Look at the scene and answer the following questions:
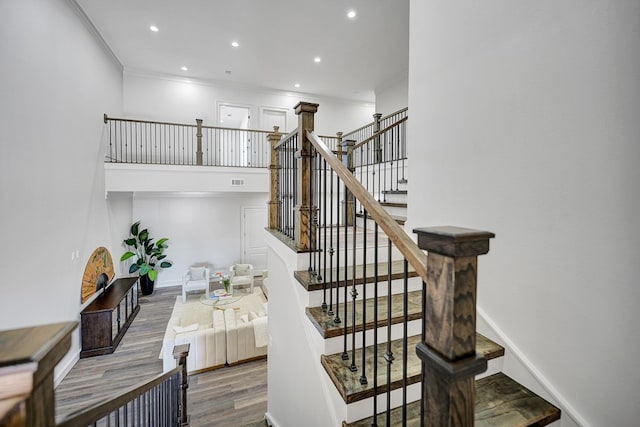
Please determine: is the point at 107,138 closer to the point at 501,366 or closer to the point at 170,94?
the point at 170,94

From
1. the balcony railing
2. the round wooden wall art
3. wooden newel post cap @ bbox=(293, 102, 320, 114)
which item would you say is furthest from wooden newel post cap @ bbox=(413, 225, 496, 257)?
the balcony railing

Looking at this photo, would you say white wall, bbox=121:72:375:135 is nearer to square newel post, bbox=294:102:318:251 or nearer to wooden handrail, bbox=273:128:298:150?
wooden handrail, bbox=273:128:298:150

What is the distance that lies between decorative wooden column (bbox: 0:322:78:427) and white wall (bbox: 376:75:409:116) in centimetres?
722

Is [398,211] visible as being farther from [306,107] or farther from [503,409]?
[503,409]

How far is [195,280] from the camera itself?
6789 mm

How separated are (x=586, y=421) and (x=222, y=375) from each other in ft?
13.7

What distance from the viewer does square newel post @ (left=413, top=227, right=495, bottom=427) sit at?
0.73m

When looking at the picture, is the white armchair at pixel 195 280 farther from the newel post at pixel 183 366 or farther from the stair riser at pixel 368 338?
the stair riser at pixel 368 338

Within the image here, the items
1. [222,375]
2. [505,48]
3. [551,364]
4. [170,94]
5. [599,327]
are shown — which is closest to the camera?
[599,327]

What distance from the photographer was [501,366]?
A: 5.46 ft

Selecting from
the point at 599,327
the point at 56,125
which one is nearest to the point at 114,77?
the point at 56,125

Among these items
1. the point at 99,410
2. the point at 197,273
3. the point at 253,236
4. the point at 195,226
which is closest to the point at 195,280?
the point at 197,273

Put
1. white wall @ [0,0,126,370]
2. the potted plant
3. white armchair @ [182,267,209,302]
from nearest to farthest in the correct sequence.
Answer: white wall @ [0,0,126,370] < white armchair @ [182,267,209,302] < the potted plant

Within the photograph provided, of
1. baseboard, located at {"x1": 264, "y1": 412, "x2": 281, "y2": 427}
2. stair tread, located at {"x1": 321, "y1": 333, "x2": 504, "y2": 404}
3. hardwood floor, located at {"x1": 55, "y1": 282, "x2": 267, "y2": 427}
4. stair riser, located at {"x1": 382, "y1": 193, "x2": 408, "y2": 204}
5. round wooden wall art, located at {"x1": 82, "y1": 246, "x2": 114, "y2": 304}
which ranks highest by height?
stair riser, located at {"x1": 382, "y1": 193, "x2": 408, "y2": 204}
